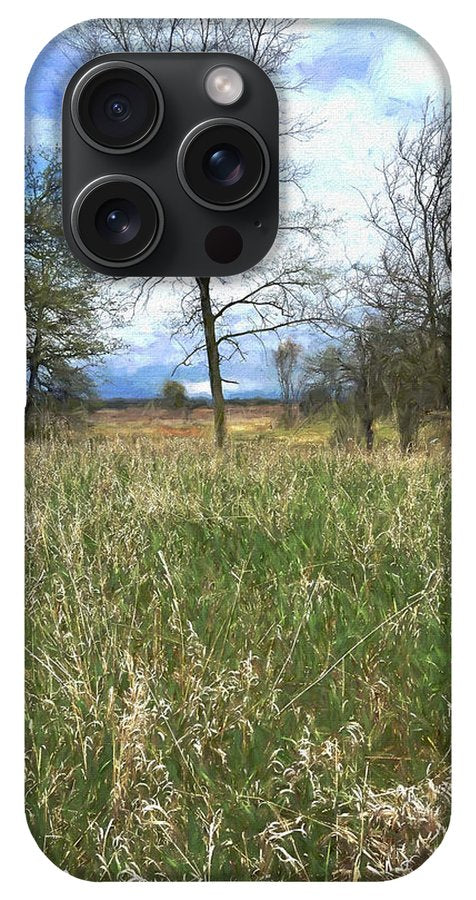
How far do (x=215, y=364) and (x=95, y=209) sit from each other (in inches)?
23.2

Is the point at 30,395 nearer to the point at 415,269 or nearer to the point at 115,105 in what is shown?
the point at 115,105

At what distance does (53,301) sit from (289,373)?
0.75m

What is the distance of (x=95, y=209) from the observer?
3.95 metres

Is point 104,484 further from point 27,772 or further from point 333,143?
point 333,143

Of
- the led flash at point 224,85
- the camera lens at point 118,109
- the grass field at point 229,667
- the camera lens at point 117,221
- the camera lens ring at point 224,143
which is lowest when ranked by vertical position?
the grass field at point 229,667

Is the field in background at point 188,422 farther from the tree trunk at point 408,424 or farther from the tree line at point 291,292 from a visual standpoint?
the tree trunk at point 408,424

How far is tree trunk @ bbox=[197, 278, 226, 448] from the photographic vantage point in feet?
13.1

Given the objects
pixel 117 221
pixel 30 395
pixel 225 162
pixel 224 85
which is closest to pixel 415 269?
pixel 225 162

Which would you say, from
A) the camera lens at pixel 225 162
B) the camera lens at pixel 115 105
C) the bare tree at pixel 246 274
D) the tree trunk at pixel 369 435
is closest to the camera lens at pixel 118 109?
the camera lens at pixel 115 105

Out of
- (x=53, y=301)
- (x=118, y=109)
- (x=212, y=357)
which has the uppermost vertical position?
(x=118, y=109)

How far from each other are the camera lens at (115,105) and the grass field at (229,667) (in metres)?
0.87

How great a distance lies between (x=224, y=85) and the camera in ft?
13.0

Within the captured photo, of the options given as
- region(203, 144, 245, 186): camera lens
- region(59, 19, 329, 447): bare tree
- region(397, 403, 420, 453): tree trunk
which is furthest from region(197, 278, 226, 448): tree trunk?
region(397, 403, 420, 453): tree trunk

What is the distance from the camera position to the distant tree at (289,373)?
13.2ft
